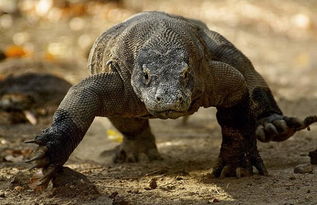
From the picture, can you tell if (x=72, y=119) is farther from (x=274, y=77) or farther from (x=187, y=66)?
(x=274, y=77)

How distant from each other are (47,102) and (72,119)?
11.8 feet

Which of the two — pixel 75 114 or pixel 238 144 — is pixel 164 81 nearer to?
pixel 75 114

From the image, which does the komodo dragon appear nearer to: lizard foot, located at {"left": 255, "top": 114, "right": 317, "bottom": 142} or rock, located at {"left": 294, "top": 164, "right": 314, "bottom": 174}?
lizard foot, located at {"left": 255, "top": 114, "right": 317, "bottom": 142}

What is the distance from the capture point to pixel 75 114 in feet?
14.5

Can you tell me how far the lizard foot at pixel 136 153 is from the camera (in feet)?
20.1

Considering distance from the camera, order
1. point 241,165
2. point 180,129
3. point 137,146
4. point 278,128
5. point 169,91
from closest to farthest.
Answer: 1. point 169,91
2. point 241,165
3. point 278,128
4. point 137,146
5. point 180,129

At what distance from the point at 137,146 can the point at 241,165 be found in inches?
55.2

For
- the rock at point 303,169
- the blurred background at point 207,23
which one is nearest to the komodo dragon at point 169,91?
the rock at point 303,169

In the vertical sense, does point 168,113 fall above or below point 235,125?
above

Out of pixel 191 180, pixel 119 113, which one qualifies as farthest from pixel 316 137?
pixel 119 113

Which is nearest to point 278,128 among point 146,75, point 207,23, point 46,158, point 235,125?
point 235,125

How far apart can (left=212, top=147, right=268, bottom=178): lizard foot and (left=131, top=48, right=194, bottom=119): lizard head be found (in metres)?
0.87

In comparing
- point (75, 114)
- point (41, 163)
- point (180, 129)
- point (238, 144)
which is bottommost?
point (180, 129)

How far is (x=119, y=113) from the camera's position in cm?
473
